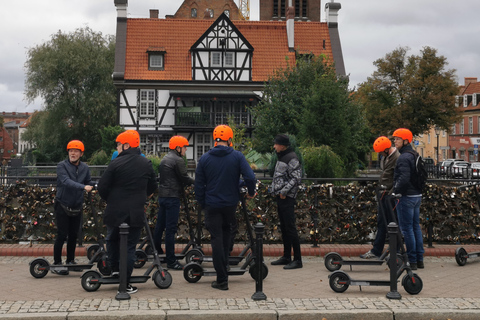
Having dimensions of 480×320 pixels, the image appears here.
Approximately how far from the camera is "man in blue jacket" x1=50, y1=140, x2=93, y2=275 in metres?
8.53

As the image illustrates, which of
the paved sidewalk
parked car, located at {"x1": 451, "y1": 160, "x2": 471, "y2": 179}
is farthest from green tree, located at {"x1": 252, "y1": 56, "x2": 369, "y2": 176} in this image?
the paved sidewalk

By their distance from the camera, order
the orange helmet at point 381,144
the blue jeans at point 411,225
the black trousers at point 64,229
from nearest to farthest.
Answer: the black trousers at point 64,229 → the blue jeans at point 411,225 → the orange helmet at point 381,144

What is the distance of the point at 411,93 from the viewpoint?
51562mm

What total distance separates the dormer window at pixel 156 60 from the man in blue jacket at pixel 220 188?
3986cm

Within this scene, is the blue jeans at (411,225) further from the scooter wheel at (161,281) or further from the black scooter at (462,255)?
the scooter wheel at (161,281)

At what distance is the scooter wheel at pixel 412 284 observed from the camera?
301 inches

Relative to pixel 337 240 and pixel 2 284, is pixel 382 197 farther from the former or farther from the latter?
pixel 2 284

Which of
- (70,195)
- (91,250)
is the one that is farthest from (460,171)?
(70,195)

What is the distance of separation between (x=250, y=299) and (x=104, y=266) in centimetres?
223

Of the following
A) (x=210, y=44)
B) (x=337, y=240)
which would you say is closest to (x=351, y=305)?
(x=337, y=240)

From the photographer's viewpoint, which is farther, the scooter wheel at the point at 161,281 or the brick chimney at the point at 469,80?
the brick chimney at the point at 469,80

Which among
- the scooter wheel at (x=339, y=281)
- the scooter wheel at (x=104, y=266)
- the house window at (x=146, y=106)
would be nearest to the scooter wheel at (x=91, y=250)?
the scooter wheel at (x=104, y=266)

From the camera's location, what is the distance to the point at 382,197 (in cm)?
960

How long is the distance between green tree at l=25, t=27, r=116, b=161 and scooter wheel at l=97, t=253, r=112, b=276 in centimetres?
4265
